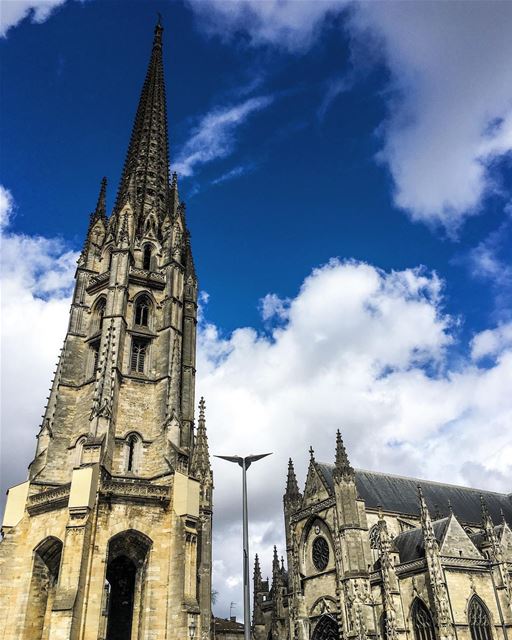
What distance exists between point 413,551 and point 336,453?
7317 millimetres

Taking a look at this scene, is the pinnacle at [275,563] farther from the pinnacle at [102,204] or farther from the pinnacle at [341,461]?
the pinnacle at [102,204]

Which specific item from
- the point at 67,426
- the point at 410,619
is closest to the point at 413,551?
the point at 410,619

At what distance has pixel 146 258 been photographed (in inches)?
1364

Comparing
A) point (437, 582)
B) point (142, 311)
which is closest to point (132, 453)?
point (142, 311)

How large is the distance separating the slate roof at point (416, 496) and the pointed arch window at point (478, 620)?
8.44m

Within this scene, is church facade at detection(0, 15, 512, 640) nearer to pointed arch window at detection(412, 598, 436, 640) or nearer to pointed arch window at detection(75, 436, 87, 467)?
pointed arch window at detection(412, 598, 436, 640)

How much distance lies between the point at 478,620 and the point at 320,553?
1035cm

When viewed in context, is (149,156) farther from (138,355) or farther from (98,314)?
(138,355)

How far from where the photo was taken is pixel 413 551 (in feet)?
107

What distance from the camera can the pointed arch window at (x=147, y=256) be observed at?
113ft

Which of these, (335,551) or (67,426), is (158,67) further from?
(335,551)

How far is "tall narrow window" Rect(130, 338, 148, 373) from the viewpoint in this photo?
2981cm

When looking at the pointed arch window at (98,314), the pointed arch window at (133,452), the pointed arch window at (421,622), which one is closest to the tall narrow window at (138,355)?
the pointed arch window at (98,314)

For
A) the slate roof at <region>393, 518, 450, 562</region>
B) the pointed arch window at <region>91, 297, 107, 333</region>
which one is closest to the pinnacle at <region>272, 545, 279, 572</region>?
the slate roof at <region>393, 518, 450, 562</region>
